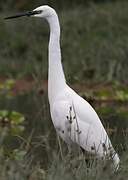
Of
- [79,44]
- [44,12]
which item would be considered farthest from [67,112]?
[79,44]

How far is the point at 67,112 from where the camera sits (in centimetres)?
704

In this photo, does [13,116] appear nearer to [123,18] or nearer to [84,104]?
[84,104]

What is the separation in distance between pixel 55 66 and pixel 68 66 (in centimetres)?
843

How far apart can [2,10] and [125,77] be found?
23.4 ft

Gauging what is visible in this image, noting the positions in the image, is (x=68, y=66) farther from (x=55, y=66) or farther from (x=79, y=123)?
(x=79, y=123)

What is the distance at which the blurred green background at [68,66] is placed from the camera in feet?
35.9

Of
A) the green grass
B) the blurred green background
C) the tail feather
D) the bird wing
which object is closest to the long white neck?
the bird wing

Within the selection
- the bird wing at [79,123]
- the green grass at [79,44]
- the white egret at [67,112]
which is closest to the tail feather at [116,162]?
the white egret at [67,112]

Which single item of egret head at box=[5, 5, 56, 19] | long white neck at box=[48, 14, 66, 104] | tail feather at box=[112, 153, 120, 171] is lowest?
tail feather at box=[112, 153, 120, 171]

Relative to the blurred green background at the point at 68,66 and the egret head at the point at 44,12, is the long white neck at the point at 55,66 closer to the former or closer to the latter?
the egret head at the point at 44,12

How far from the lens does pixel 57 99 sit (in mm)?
7219

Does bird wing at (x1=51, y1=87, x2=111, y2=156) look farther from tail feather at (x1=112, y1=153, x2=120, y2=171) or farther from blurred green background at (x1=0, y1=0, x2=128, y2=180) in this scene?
blurred green background at (x1=0, y1=0, x2=128, y2=180)

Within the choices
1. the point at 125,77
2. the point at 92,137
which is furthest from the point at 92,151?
the point at 125,77

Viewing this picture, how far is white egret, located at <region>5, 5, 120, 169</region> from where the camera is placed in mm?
6922
